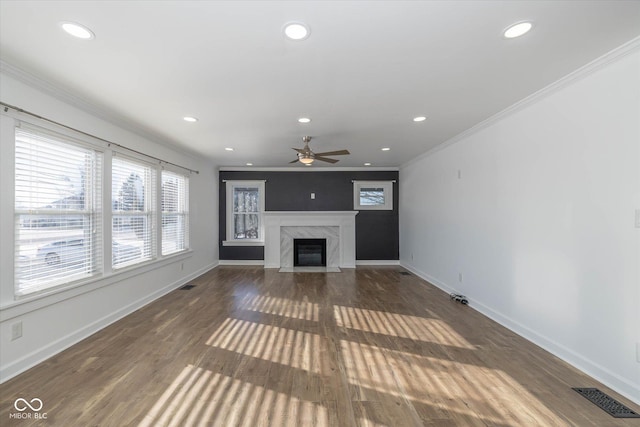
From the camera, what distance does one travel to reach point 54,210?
105 inches

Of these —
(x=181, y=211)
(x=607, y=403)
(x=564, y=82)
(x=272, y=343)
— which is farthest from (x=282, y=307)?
(x=564, y=82)

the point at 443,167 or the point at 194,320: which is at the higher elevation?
the point at 443,167

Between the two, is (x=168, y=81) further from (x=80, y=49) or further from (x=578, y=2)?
(x=578, y=2)

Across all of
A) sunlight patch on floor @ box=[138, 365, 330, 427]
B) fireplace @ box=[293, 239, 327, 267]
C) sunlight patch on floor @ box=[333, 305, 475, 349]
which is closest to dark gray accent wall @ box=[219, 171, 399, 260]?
fireplace @ box=[293, 239, 327, 267]

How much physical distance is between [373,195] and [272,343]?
5.08 meters

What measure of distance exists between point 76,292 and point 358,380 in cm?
297

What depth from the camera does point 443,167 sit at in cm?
482

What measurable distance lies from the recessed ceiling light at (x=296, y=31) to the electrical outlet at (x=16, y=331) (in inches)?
123

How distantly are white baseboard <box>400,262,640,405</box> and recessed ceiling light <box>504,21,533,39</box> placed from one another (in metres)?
2.56

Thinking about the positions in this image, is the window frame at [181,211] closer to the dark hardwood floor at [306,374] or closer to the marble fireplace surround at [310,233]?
the dark hardwood floor at [306,374]

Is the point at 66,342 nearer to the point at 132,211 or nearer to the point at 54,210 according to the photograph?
the point at 54,210

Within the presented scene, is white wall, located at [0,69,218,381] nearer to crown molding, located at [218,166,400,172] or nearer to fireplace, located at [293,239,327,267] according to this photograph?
crown molding, located at [218,166,400,172]

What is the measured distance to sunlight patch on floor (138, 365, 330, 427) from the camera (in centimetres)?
177

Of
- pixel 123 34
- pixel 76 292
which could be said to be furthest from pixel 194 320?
pixel 123 34
